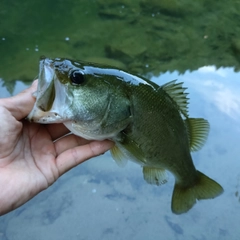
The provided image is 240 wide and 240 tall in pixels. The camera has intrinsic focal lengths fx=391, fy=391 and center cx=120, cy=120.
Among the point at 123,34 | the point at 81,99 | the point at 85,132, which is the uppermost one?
the point at 81,99

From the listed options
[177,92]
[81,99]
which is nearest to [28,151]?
[81,99]

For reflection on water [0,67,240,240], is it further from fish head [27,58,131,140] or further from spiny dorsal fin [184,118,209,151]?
fish head [27,58,131,140]

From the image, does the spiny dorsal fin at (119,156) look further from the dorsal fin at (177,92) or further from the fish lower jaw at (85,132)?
the dorsal fin at (177,92)

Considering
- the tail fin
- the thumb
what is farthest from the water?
the thumb

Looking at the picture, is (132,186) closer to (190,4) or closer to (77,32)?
(77,32)

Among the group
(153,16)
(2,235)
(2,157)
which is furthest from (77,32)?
(2,157)

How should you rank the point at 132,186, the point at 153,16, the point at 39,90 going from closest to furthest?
the point at 39,90 → the point at 132,186 → the point at 153,16

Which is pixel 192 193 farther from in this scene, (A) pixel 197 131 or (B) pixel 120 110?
(B) pixel 120 110
